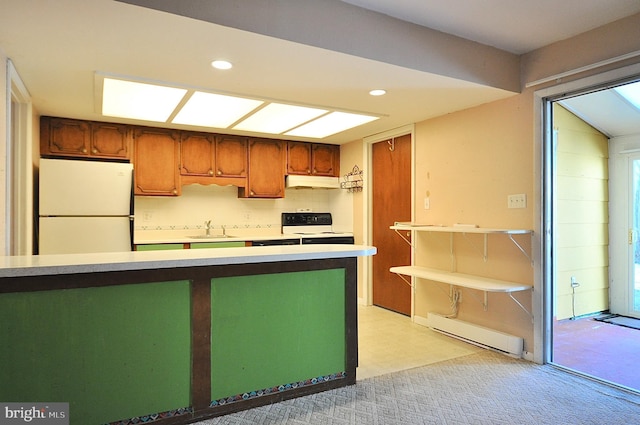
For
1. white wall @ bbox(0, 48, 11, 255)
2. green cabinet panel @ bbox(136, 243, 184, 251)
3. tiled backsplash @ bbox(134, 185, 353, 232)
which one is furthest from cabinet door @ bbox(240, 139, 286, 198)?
white wall @ bbox(0, 48, 11, 255)

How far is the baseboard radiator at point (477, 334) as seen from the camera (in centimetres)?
321

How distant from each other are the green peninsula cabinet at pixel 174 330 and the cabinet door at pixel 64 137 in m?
2.48

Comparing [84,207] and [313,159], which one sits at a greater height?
[313,159]

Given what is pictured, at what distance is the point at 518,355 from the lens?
126 inches

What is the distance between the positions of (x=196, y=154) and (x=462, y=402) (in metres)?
3.79

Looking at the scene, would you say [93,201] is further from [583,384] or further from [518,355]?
[583,384]

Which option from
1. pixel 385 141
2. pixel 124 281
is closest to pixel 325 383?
pixel 124 281

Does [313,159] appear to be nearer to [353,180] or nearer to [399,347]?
[353,180]

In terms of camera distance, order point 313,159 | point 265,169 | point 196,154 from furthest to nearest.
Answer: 1. point 313,159
2. point 265,169
3. point 196,154

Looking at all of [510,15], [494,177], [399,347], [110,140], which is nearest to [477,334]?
[399,347]

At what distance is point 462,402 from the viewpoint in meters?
2.43

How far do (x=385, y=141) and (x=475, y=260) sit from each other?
1.91 metres

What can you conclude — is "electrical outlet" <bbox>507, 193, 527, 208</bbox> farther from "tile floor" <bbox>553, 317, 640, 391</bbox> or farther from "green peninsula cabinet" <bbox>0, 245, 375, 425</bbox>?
"green peninsula cabinet" <bbox>0, 245, 375, 425</bbox>

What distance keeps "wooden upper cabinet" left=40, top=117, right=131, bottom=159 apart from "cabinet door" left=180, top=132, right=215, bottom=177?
1.94 ft
